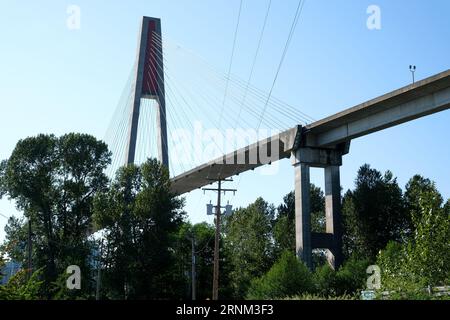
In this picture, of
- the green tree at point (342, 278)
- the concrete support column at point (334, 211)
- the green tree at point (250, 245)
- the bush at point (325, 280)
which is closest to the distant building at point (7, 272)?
the bush at point (325, 280)

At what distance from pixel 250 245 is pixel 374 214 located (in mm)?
16112

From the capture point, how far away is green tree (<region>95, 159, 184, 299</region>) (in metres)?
50.4

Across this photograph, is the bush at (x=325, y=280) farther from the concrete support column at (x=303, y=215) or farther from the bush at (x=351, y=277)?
the concrete support column at (x=303, y=215)

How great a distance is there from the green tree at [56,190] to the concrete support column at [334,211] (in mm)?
22007

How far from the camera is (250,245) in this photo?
239ft

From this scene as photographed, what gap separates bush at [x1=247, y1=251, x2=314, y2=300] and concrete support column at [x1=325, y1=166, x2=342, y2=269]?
8.05 meters

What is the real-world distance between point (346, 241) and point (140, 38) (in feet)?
117

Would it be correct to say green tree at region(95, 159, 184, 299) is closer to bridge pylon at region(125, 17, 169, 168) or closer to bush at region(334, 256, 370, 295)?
bridge pylon at region(125, 17, 169, 168)

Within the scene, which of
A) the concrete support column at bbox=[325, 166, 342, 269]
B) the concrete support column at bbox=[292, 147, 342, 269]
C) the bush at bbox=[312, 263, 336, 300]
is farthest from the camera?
the concrete support column at bbox=[325, 166, 342, 269]

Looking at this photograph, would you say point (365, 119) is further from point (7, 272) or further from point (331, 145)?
point (7, 272)

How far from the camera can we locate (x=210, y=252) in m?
62.8

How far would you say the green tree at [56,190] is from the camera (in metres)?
53.4

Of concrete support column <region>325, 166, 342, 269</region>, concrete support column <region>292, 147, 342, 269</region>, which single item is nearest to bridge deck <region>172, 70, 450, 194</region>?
concrete support column <region>292, 147, 342, 269</region>
